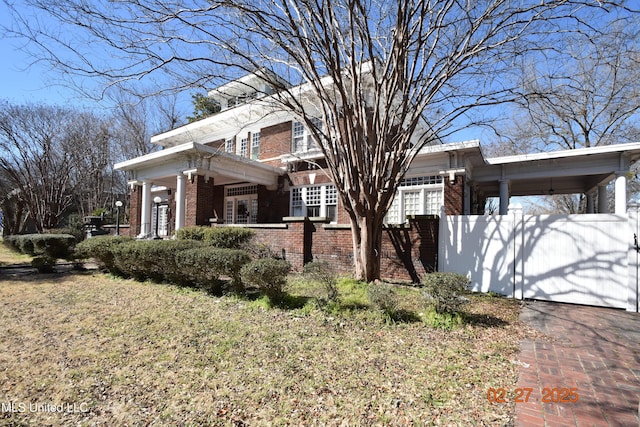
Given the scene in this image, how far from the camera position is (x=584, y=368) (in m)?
3.69

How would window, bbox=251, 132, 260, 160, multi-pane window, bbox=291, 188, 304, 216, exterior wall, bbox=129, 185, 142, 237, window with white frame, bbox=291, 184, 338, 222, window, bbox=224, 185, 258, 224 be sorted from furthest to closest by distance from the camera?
window, bbox=251, 132, 260, 160, exterior wall, bbox=129, 185, 142, 237, window, bbox=224, 185, 258, 224, multi-pane window, bbox=291, 188, 304, 216, window with white frame, bbox=291, 184, 338, 222

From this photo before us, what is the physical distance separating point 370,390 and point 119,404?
2485 millimetres

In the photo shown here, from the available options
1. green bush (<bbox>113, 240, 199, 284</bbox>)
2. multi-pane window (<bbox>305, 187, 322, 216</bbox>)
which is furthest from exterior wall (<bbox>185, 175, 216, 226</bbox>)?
multi-pane window (<bbox>305, 187, 322, 216</bbox>)

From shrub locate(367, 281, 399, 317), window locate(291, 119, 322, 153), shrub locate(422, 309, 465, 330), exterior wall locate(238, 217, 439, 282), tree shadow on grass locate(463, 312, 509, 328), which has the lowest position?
tree shadow on grass locate(463, 312, 509, 328)

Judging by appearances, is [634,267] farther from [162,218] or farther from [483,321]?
[162,218]

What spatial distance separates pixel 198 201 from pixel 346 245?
7.08 m

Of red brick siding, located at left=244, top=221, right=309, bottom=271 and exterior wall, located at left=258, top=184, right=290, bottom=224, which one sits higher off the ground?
exterior wall, located at left=258, top=184, right=290, bottom=224

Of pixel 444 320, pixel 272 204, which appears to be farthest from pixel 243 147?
pixel 444 320

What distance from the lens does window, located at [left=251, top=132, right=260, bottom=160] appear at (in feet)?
58.1

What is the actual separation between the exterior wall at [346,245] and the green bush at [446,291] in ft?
10.5

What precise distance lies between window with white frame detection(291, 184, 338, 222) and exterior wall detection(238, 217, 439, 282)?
10.2 feet

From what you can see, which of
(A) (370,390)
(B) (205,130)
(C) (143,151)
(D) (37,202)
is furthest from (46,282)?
(C) (143,151)

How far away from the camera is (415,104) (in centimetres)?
754
